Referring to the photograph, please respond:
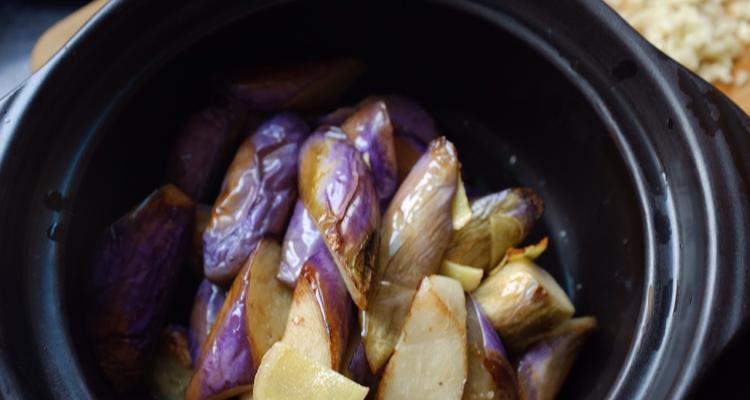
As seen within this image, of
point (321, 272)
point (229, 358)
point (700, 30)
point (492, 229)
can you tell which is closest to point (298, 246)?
point (321, 272)

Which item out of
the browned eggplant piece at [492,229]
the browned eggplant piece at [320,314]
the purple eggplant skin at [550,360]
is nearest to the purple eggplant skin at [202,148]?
the browned eggplant piece at [320,314]

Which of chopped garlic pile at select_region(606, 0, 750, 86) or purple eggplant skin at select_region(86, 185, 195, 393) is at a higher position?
chopped garlic pile at select_region(606, 0, 750, 86)

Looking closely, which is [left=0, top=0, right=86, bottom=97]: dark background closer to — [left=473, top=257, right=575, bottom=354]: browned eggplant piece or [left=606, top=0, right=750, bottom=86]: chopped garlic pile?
[left=473, top=257, right=575, bottom=354]: browned eggplant piece

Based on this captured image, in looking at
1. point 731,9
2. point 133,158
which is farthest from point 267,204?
point 731,9

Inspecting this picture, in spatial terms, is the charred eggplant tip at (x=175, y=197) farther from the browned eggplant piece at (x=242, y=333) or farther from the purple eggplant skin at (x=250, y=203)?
the browned eggplant piece at (x=242, y=333)

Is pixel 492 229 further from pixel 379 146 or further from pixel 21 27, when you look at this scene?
pixel 21 27

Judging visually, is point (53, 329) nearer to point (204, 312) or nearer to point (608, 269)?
point (204, 312)

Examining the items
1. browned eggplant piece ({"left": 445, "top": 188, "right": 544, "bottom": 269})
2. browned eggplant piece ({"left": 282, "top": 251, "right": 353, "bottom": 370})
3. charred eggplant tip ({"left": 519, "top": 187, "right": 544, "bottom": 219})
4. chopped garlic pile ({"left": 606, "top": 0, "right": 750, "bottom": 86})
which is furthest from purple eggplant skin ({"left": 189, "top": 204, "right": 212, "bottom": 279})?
chopped garlic pile ({"left": 606, "top": 0, "right": 750, "bottom": 86})
